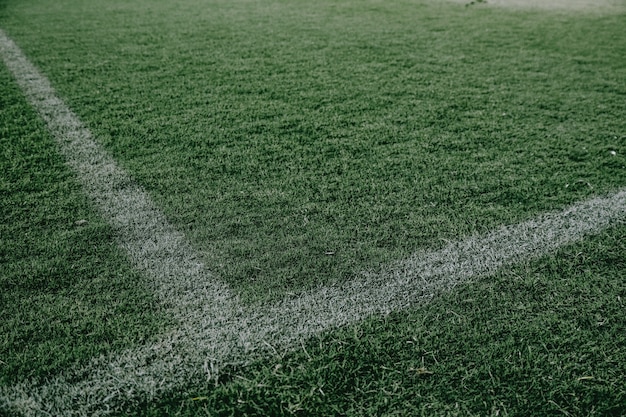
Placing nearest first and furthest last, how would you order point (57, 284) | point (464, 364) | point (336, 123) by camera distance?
point (464, 364) < point (57, 284) < point (336, 123)

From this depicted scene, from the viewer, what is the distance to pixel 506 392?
153cm

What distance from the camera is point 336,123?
10.5 ft

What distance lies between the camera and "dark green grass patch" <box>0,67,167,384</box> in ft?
5.39

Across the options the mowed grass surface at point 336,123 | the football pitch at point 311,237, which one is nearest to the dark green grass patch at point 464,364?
the football pitch at point 311,237

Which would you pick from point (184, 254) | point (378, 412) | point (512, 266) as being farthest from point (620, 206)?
point (184, 254)

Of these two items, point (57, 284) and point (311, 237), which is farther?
point (311, 237)

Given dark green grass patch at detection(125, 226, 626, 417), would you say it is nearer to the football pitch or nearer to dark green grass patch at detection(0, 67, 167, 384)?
the football pitch

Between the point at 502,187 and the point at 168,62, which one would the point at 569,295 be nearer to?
the point at 502,187

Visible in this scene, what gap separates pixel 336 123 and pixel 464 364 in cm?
189

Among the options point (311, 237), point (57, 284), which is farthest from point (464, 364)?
point (57, 284)

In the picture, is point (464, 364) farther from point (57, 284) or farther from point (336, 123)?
point (336, 123)

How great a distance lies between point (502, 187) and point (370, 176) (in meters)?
0.62

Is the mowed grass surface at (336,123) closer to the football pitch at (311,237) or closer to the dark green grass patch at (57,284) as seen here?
the football pitch at (311,237)

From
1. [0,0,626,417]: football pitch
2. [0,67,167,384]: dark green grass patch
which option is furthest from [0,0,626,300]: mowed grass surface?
[0,67,167,384]: dark green grass patch
